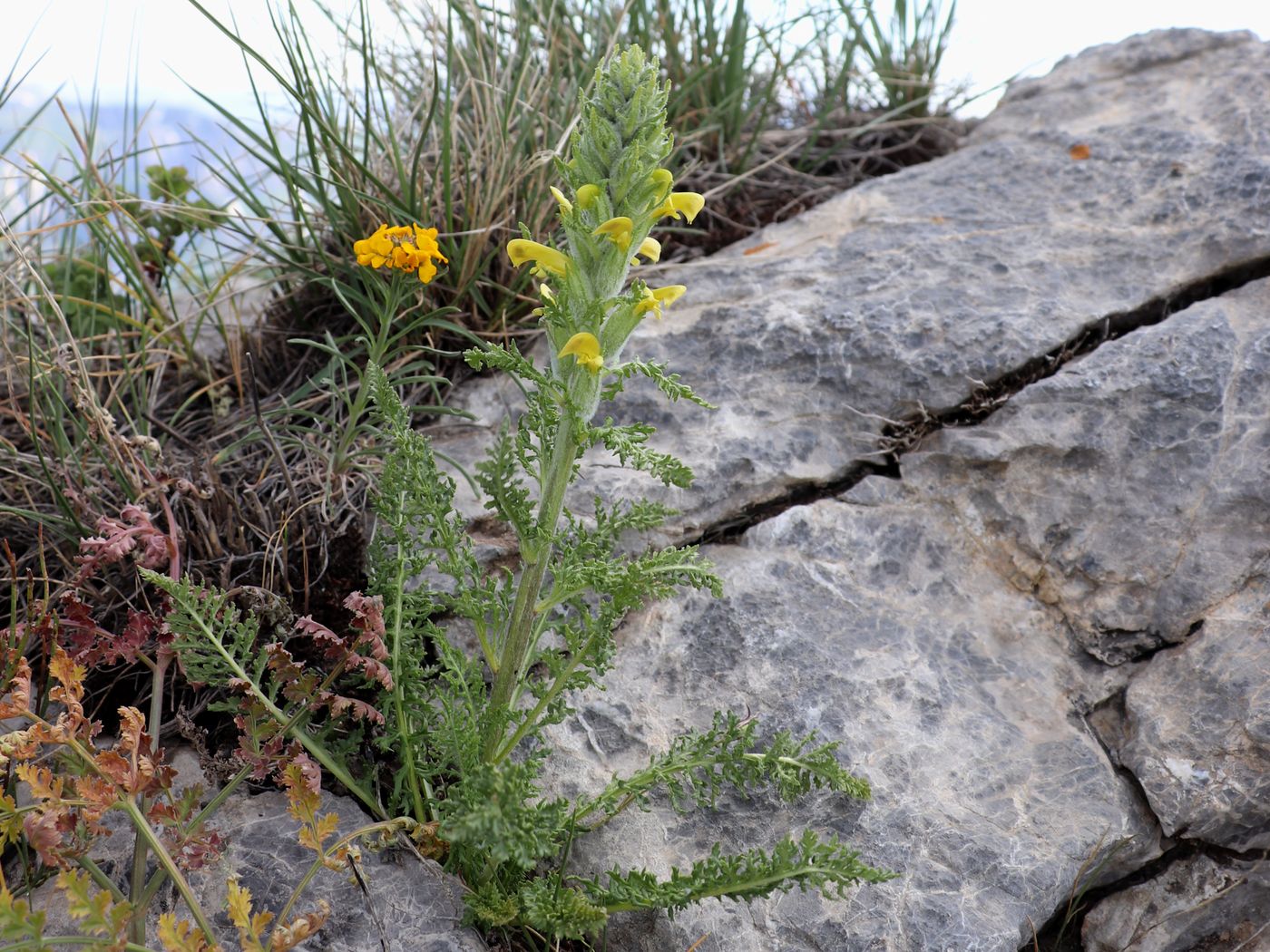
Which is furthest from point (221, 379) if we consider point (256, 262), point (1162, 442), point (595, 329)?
point (1162, 442)

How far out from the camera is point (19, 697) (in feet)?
5.97

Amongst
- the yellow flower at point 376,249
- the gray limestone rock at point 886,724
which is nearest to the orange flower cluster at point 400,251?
the yellow flower at point 376,249

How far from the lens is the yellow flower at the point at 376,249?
2398 millimetres

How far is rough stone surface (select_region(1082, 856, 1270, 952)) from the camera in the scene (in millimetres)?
2258

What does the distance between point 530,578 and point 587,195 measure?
0.76m

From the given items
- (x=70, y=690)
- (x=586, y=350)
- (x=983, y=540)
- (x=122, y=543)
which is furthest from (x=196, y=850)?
(x=983, y=540)

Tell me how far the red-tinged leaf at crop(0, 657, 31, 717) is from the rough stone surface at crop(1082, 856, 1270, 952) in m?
2.29

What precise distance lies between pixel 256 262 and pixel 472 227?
0.97 m

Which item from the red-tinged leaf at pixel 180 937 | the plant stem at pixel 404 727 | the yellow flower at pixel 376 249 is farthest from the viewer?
the yellow flower at pixel 376 249

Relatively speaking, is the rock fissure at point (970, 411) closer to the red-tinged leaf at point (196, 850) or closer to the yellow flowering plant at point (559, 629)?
the yellow flowering plant at point (559, 629)

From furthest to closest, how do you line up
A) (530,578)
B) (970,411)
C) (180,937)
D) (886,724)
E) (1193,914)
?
(970,411), (886,724), (1193,914), (530,578), (180,937)

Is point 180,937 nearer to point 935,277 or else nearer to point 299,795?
Answer: point 299,795

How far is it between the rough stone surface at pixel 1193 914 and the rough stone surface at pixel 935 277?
4.20 feet

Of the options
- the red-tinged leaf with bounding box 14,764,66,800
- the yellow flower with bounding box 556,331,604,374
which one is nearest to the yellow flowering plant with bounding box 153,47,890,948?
the yellow flower with bounding box 556,331,604,374
